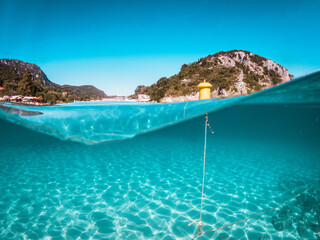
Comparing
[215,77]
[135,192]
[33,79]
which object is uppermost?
[33,79]

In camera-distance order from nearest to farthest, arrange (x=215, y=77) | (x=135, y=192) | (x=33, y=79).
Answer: (x=135, y=192)
(x=215, y=77)
(x=33, y=79)

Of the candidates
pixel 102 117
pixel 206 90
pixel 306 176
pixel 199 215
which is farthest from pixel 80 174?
pixel 306 176

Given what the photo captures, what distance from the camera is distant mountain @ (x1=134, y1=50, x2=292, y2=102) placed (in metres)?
40.1

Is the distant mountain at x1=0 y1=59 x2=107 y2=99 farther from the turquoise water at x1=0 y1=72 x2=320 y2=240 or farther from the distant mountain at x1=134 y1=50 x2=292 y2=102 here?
the turquoise water at x1=0 y1=72 x2=320 y2=240

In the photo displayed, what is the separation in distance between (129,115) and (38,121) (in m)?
2.19

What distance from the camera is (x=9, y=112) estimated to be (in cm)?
412

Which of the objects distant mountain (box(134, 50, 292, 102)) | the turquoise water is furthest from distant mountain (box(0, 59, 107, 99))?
the turquoise water

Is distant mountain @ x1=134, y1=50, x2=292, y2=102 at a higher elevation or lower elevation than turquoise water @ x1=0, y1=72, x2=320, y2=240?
higher

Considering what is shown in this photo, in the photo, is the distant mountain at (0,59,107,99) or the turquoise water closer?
the turquoise water

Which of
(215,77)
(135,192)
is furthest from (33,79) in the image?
(135,192)

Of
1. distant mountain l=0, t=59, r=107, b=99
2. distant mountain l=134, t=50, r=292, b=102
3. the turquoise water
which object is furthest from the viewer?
distant mountain l=0, t=59, r=107, b=99

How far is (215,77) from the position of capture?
45.3 metres

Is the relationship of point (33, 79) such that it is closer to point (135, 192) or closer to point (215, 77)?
point (215, 77)

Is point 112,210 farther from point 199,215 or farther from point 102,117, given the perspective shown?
point 102,117
